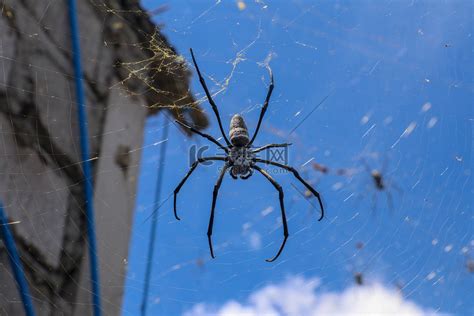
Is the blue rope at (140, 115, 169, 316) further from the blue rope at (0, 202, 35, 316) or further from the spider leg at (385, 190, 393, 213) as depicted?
the spider leg at (385, 190, 393, 213)

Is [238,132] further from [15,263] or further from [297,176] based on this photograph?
[15,263]

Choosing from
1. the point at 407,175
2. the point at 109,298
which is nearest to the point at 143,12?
the point at 407,175

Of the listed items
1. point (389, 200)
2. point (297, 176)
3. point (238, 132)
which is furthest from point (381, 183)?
point (238, 132)

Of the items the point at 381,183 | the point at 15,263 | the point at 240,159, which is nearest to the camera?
the point at 240,159

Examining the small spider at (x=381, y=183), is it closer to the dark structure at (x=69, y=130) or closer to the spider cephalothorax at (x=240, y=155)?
the spider cephalothorax at (x=240, y=155)

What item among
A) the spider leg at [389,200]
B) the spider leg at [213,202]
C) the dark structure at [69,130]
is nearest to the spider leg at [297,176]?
the spider leg at [213,202]

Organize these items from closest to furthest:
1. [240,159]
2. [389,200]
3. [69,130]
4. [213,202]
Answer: [213,202], [240,159], [389,200], [69,130]
